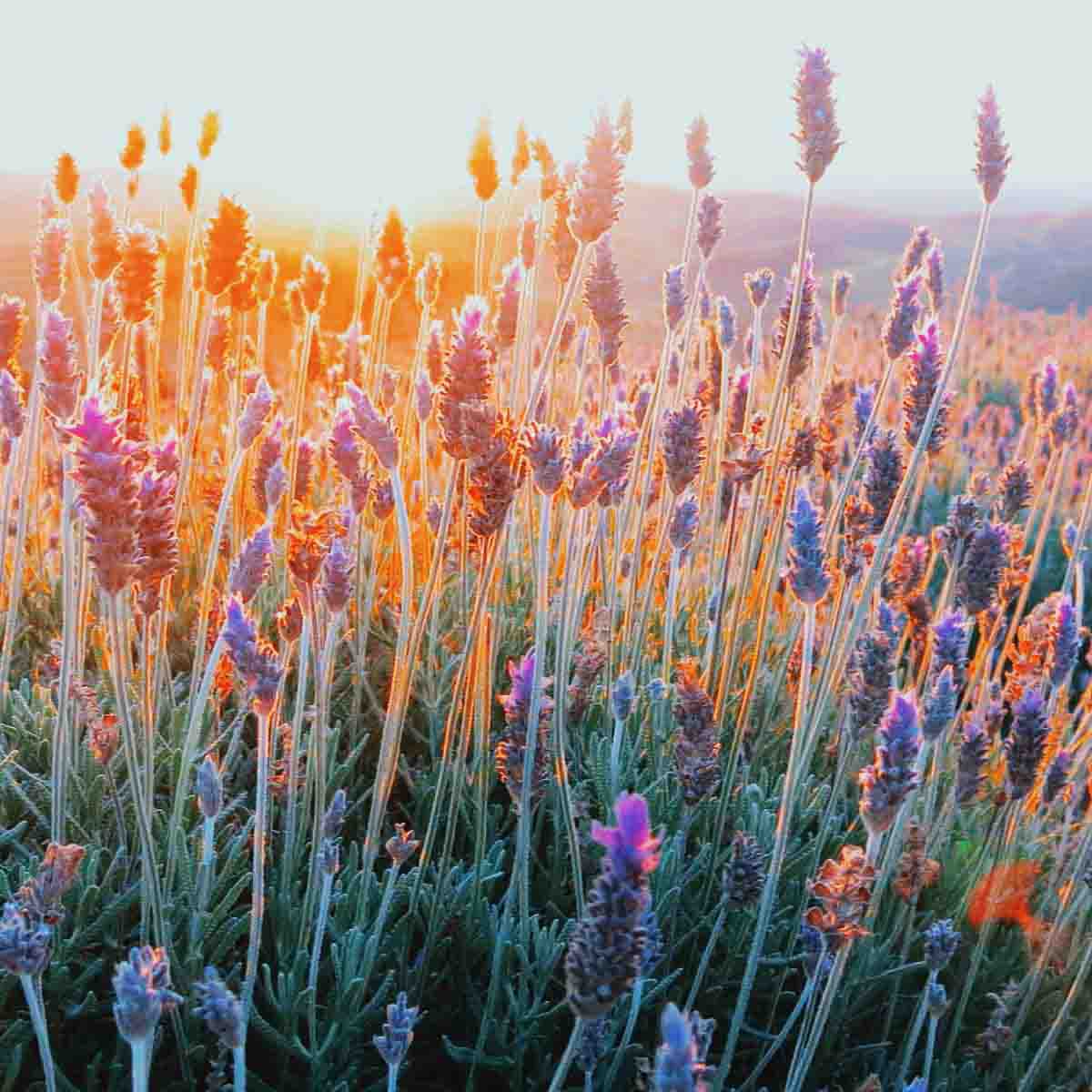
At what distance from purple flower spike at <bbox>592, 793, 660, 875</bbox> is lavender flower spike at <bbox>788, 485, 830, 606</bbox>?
0.54 meters

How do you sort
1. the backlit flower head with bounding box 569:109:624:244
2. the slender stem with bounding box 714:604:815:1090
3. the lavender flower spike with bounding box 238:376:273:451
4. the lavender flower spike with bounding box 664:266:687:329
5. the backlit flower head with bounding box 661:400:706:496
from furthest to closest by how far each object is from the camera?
1. the lavender flower spike with bounding box 664:266:687:329
2. the backlit flower head with bounding box 661:400:706:496
3. the lavender flower spike with bounding box 238:376:273:451
4. the backlit flower head with bounding box 569:109:624:244
5. the slender stem with bounding box 714:604:815:1090

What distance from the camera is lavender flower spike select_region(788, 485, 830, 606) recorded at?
4.43ft

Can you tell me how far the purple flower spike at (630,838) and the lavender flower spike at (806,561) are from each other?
0.54m

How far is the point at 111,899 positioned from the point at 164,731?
56cm

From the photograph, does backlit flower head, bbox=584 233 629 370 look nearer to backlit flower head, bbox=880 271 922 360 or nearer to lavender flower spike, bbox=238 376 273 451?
backlit flower head, bbox=880 271 922 360

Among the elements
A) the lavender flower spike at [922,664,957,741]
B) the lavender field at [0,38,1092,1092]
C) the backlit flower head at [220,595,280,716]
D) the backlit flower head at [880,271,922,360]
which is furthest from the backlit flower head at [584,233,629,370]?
the backlit flower head at [220,595,280,716]

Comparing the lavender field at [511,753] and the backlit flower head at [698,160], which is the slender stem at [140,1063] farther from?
the backlit flower head at [698,160]

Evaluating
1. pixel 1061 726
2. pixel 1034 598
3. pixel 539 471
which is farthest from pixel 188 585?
pixel 1034 598

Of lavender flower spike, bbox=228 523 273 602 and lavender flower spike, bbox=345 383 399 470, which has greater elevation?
lavender flower spike, bbox=345 383 399 470

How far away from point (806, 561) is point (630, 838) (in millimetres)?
577

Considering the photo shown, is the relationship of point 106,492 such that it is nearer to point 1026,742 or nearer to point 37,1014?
point 37,1014

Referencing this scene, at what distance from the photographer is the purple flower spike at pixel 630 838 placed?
0.89m

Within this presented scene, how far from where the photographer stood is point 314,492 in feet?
Result: 12.5

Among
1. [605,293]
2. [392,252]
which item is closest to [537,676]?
[605,293]
